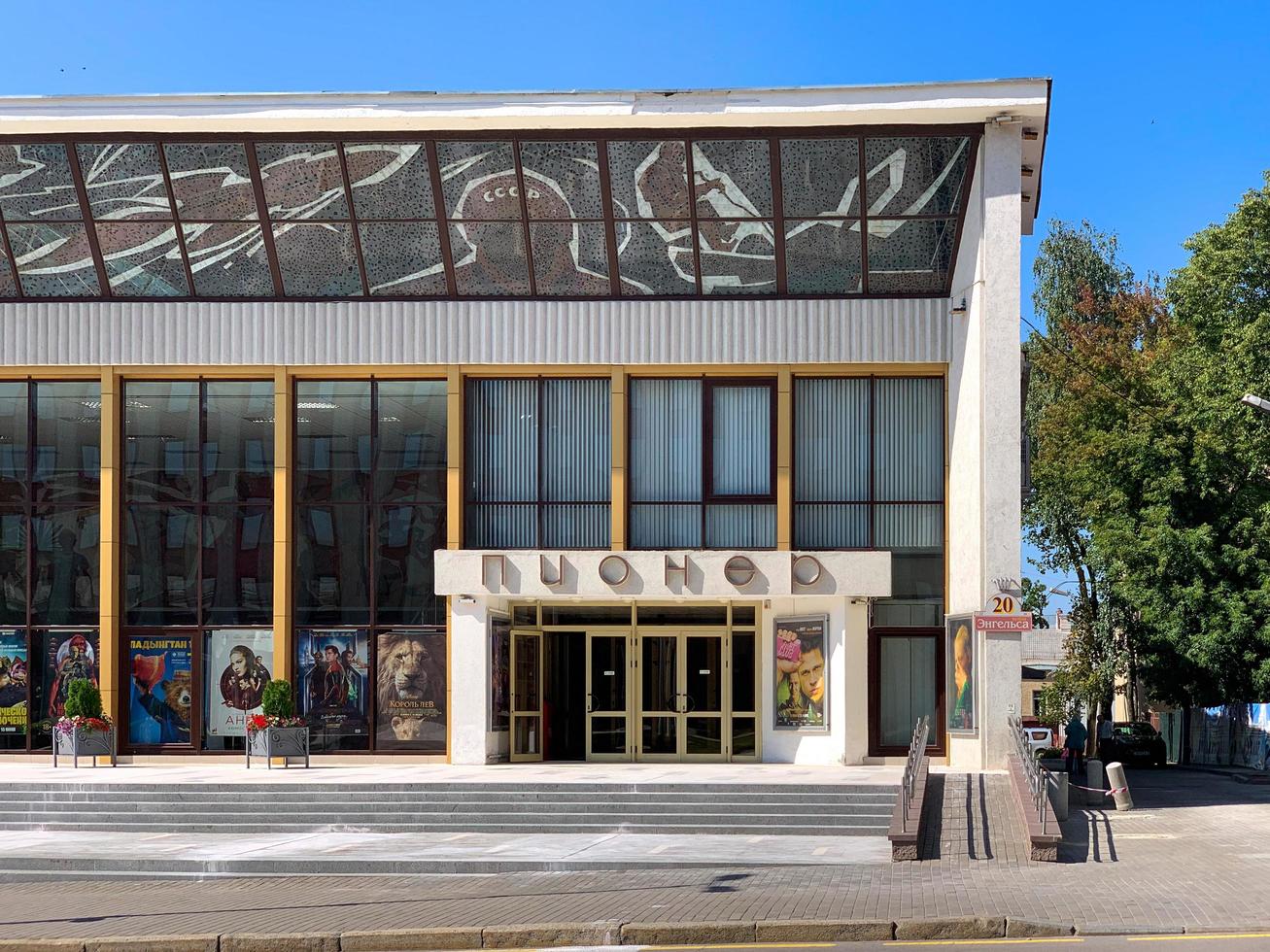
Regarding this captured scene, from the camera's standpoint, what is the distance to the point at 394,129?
2652 centimetres

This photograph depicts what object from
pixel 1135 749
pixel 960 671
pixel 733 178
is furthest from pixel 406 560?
pixel 1135 749

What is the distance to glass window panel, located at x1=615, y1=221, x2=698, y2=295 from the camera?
27375 millimetres

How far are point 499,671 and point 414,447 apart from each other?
4130mm

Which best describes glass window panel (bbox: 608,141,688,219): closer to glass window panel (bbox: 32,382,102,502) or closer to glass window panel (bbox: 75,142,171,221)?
glass window panel (bbox: 75,142,171,221)

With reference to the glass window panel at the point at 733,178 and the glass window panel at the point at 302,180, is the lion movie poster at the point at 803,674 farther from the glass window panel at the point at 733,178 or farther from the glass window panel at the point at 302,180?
the glass window panel at the point at 302,180

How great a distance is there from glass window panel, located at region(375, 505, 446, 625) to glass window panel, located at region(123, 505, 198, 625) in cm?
326

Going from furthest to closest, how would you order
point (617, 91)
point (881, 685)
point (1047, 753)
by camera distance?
point (1047, 753) < point (881, 685) < point (617, 91)

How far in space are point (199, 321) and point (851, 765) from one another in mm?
13317

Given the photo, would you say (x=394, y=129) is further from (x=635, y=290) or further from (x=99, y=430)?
(x=99, y=430)

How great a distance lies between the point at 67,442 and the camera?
28734 millimetres

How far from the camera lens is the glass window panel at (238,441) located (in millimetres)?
28422

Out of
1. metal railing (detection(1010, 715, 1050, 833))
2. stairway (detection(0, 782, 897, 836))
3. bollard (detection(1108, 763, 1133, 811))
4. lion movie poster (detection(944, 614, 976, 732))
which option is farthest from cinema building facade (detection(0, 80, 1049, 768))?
stairway (detection(0, 782, 897, 836))

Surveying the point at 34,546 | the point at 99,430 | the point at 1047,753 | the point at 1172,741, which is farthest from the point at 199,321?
the point at 1172,741

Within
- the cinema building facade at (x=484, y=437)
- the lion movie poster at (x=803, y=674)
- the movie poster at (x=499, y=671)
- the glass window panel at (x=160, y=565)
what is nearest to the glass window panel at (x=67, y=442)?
the cinema building facade at (x=484, y=437)
